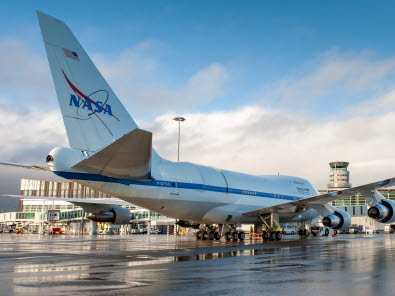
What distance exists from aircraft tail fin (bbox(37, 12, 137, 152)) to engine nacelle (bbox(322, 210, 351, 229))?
17830 millimetres

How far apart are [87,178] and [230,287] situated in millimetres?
10524

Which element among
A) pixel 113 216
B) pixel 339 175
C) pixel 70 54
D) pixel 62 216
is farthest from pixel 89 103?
pixel 339 175

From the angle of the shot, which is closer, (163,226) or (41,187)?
(163,226)

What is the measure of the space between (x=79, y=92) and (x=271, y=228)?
15882mm

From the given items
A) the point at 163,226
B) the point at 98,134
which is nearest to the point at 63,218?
the point at 163,226

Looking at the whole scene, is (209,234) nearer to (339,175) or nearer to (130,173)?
(130,173)

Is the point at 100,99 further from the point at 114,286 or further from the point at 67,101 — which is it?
the point at 114,286

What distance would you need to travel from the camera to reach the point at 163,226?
85875mm

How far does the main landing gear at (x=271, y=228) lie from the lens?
85.4ft

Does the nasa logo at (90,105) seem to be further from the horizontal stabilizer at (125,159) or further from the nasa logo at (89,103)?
the horizontal stabilizer at (125,159)

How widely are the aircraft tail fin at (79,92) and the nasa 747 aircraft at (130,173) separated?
4 cm

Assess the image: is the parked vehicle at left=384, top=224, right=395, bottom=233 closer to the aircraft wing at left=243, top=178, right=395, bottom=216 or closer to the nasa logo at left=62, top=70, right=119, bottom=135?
the aircraft wing at left=243, top=178, right=395, bottom=216

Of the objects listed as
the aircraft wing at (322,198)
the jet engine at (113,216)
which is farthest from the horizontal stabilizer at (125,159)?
the aircraft wing at (322,198)

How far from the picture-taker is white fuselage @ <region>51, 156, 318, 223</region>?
1817 cm
